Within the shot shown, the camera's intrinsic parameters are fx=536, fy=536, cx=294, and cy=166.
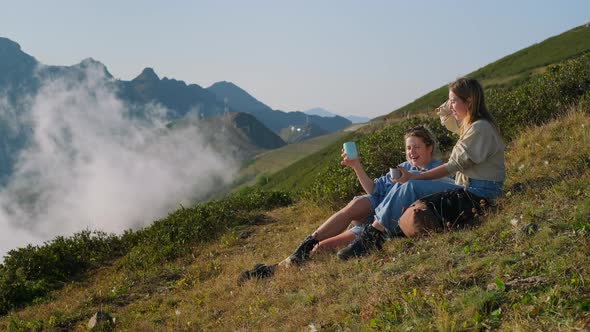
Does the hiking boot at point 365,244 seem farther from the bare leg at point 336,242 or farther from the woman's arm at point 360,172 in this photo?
the woman's arm at point 360,172

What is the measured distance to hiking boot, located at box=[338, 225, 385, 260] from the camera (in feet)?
21.3

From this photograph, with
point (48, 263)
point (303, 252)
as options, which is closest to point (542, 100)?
point (303, 252)

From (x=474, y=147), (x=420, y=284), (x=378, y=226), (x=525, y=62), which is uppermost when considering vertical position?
(x=525, y=62)

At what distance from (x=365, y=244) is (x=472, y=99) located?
2.26m

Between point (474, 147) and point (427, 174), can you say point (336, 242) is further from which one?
point (474, 147)

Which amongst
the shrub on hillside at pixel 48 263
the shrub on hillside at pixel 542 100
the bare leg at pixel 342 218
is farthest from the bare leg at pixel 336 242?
the shrub on hillside at pixel 542 100

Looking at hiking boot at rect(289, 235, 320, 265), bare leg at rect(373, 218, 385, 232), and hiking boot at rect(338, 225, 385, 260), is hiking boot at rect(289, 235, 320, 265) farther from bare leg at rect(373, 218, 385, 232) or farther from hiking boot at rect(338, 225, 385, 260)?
bare leg at rect(373, 218, 385, 232)

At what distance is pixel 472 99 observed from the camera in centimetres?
674

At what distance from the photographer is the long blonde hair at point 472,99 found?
6.72 metres

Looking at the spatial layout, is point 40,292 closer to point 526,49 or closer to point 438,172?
point 438,172

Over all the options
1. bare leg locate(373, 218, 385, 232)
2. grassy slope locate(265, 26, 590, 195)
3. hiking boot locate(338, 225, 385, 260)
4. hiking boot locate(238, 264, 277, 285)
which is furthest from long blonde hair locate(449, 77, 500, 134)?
grassy slope locate(265, 26, 590, 195)

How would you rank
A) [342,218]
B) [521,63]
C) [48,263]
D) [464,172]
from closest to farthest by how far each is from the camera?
[464,172] → [342,218] → [48,263] → [521,63]

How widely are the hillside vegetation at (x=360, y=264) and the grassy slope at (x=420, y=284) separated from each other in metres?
0.02

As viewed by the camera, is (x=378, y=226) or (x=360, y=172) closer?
(x=378, y=226)
